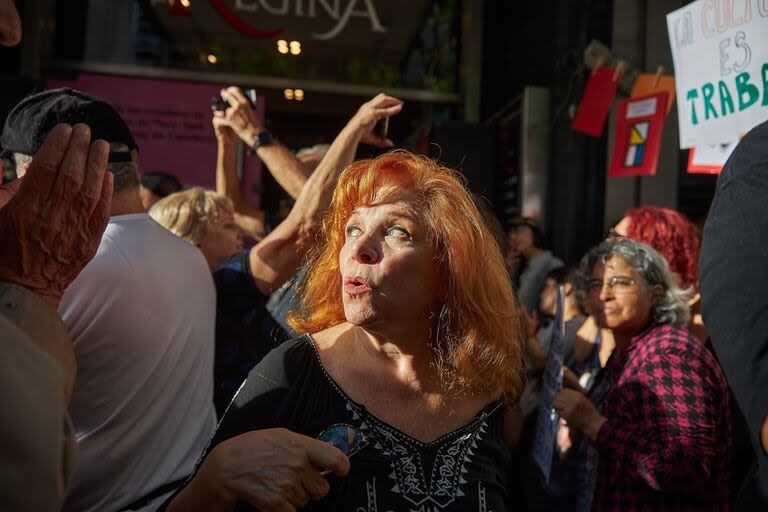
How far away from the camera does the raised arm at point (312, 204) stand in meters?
2.47

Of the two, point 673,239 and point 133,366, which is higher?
point 673,239

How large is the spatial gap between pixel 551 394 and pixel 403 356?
34.9 inches

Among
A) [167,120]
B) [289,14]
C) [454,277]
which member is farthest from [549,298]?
[289,14]

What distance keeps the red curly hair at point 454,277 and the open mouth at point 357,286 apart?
0.23 m

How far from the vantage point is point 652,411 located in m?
2.31

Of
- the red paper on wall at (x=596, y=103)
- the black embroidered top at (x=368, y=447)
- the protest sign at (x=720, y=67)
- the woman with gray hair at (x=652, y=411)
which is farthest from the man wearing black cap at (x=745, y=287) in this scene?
the red paper on wall at (x=596, y=103)

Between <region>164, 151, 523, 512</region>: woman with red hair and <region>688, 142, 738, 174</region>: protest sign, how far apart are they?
1.08 metres

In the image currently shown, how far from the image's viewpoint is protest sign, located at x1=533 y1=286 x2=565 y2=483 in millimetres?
2449

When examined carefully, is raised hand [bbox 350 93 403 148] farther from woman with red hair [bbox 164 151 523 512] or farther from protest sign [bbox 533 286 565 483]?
protest sign [bbox 533 286 565 483]

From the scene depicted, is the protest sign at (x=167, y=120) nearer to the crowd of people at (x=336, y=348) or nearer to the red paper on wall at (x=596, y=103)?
the red paper on wall at (x=596, y=103)

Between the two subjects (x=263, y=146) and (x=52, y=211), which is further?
(x=263, y=146)

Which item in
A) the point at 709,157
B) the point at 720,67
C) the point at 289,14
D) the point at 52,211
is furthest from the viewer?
the point at 289,14

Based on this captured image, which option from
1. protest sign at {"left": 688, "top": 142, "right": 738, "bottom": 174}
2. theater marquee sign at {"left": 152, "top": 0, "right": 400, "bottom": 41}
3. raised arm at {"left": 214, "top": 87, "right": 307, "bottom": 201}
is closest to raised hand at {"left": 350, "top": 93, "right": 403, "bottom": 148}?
raised arm at {"left": 214, "top": 87, "right": 307, "bottom": 201}

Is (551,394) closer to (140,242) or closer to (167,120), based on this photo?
(140,242)
